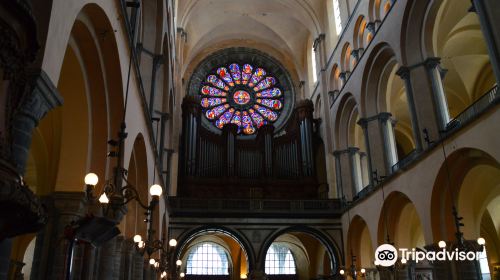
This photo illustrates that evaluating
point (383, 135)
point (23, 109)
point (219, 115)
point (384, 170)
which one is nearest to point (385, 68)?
point (383, 135)

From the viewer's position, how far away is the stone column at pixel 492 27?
10.8 meters

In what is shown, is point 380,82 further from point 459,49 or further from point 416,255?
point 416,255

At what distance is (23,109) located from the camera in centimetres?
443

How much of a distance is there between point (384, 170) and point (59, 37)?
1525cm

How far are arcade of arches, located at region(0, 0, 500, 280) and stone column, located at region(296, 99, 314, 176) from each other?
11cm

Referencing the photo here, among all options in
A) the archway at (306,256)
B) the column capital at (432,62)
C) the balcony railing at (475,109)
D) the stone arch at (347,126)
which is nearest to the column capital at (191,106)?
the stone arch at (347,126)

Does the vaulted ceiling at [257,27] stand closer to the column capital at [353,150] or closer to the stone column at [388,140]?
the column capital at [353,150]

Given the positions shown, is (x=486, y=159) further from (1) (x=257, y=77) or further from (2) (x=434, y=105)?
(1) (x=257, y=77)

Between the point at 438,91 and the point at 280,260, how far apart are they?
17334 mm

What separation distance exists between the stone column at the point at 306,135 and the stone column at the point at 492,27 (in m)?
15.1

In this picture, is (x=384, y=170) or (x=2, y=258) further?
(x=384, y=170)

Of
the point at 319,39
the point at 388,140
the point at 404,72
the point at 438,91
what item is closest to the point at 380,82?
the point at 388,140

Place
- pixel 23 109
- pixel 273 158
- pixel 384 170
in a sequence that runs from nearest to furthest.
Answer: pixel 23 109, pixel 384 170, pixel 273 158

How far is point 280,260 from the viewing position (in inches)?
1136
